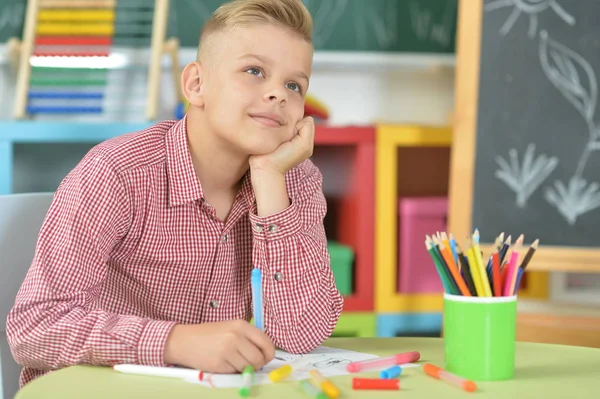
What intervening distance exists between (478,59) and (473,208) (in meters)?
0.42

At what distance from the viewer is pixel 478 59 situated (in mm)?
2324

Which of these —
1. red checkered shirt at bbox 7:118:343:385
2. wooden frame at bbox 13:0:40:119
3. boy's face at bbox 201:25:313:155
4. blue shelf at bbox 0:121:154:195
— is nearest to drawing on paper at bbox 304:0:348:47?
blue shelf at bbox 0:121:154:195

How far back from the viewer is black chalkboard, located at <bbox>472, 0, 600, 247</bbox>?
2201mm

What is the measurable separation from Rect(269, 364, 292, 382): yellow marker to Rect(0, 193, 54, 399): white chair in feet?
1.66

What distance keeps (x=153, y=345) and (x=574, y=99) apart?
1634mm

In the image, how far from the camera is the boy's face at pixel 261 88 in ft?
3.92

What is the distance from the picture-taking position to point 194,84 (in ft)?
4.40

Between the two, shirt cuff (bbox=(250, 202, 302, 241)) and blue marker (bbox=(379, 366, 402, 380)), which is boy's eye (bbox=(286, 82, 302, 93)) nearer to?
shirt cuff (bbox=(250, 202, 302, 241))

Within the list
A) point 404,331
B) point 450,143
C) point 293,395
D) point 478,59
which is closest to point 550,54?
point 478,59

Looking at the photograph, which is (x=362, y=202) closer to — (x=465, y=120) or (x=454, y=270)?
(x=465, y=120)

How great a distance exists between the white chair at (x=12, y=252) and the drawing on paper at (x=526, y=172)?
4.60 feet

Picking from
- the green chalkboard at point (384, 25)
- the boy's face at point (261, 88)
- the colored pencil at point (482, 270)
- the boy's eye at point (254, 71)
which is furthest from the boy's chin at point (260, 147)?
the green chalkboard at point (384, 25)

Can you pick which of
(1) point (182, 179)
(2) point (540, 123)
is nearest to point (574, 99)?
(2) point (540, 123)

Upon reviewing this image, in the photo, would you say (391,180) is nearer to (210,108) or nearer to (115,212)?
(210,108)
